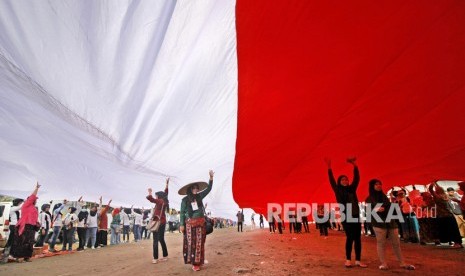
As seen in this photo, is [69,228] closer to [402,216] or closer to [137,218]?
[137,218]

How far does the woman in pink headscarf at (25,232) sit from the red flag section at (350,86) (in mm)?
5436

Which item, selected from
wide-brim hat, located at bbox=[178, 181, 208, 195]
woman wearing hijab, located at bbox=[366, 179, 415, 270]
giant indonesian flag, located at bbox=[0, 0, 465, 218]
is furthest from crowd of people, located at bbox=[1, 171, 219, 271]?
woman wearing hijab, located at bbox=[366, 179, 415, 270]

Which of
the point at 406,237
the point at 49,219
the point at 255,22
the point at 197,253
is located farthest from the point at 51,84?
the point at 406,237

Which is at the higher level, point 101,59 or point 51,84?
point 101,59

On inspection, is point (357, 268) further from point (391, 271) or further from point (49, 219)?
point (49, 219)

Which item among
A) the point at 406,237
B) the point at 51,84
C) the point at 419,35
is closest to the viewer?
the point at 51,84

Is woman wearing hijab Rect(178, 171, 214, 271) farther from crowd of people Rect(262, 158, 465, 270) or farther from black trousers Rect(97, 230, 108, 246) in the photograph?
black trousers Rect(97, 230, 108, 246)

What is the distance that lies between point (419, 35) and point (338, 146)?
2.61 metres

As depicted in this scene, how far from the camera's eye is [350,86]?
14.4ft

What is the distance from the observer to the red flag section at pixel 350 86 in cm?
343

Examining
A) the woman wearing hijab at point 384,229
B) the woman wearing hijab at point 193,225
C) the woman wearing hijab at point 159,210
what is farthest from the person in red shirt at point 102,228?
the woman wearing hijab at point 384,229

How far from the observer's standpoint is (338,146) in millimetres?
5746

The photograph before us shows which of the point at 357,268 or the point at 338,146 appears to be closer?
the point at 357,268

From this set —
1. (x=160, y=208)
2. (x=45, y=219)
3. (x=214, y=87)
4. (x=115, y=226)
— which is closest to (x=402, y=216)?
(x=160, y=208)
